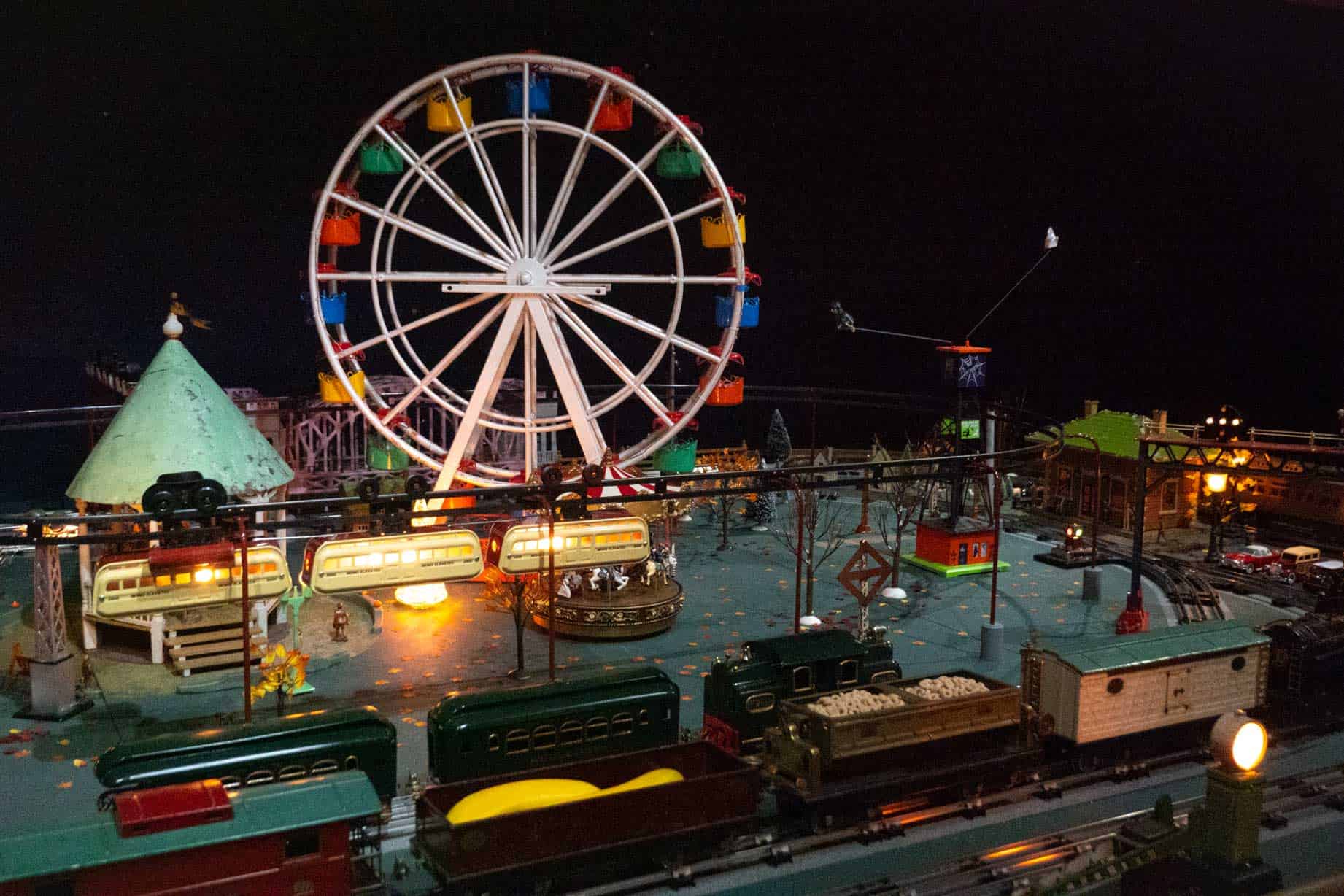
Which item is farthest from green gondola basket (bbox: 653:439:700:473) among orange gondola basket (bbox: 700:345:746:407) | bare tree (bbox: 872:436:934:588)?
bare tree (bbox: 872:436:934:588)

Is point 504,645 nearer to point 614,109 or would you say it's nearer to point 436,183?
point 436,183

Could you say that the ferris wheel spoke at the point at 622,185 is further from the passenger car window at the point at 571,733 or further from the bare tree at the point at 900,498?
the bare tree at the point at 900,498

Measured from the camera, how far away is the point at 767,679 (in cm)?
1495

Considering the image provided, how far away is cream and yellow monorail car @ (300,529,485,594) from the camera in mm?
14367

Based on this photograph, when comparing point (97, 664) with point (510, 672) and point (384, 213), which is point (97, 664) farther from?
point (384, 213)

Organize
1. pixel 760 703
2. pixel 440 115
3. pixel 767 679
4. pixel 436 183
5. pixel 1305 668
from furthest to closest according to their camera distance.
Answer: pixel 436 183
pixel 440 115
pixel 1305 668
pixel 767 679
pixel 760 703

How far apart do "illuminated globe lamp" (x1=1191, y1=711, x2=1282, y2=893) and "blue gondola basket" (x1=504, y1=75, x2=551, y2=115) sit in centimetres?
1413

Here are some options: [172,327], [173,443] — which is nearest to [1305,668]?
[173,443]

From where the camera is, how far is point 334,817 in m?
9.84

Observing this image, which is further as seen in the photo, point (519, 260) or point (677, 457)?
point (677, 457)

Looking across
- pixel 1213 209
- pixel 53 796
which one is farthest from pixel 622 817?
pixel 1213 209

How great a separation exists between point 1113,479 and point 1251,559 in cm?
450

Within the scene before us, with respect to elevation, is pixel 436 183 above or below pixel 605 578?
above

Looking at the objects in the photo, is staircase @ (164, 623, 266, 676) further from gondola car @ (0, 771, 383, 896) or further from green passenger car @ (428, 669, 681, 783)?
gondola car @ (0, 771, 383, 896)
